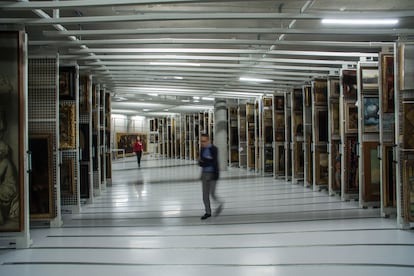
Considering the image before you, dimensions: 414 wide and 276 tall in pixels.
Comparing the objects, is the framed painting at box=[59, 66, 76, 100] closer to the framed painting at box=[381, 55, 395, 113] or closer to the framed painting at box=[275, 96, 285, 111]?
the framed painting at box=[381, 55, 395, 113]

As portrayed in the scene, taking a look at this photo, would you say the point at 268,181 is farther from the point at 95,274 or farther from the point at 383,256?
the point at 95,274

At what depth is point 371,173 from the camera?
8.70 meters

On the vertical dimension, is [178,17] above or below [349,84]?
above

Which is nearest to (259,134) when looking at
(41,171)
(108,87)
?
(108,87)

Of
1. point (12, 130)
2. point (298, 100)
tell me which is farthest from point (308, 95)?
point (12, 130)

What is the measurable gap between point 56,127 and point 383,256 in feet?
17.3

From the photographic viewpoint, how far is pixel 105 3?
16.8 feet

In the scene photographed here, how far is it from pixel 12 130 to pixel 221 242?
3.24m

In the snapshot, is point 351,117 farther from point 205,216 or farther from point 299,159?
point 205,216

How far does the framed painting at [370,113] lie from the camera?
27.7ft

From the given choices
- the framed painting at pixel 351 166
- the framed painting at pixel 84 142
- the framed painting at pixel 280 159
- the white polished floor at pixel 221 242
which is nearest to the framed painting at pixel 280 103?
the framed painting at pixel 280 159

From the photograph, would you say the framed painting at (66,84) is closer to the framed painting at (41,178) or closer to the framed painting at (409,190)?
the framed painting at (41,178)

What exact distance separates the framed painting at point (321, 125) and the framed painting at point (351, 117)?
1.75m

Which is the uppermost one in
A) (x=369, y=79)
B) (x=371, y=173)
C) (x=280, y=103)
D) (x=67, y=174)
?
(x=280, y=103)
